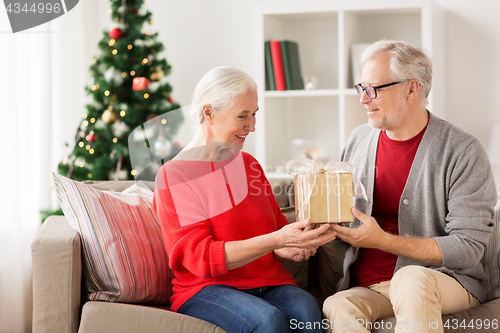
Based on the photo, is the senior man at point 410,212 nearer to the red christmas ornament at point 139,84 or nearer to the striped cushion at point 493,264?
the striped cushion at point 493,264

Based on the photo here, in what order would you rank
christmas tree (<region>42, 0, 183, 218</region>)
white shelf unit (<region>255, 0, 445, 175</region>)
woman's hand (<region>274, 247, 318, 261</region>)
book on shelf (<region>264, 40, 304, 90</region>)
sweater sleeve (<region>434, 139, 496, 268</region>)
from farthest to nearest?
book on shelf (<region>264, 40, 304, 90</region>) < white shelf unit (<region>255, 0, 445, 175</region>) < christmas tree (<region>42, 0, 183, 218</region>) < woman's hand (<region>274, 247, 318, 261</region>) < sweater sleeve (<region>434, 139, 496, 268</region>)

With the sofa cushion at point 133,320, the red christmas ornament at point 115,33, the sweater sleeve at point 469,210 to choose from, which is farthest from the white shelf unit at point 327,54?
the sofa cushion at point 133,320

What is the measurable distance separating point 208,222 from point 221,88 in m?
0.41

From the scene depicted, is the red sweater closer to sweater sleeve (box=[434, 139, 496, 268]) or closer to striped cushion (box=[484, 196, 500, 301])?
sweater sleeve (box=[434, 139, 496, 268])

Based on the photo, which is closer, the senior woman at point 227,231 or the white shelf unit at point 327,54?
the senior woman at point 227,231

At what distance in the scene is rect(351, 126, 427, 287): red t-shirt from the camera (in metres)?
1.68

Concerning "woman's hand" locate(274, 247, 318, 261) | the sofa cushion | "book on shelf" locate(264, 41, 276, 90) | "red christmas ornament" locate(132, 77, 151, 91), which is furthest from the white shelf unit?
the sofa cushion

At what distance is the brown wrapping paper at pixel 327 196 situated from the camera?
4.52 feet

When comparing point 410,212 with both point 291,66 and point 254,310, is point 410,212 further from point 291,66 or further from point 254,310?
point 291,66

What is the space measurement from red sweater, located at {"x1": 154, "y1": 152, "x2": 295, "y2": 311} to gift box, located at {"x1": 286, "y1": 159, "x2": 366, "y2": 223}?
0.23 m

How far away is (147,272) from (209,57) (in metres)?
2.18

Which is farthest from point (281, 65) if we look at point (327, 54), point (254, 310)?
point (254, 310)

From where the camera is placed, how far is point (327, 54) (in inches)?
129

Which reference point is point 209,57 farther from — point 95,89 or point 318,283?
point 318,283
